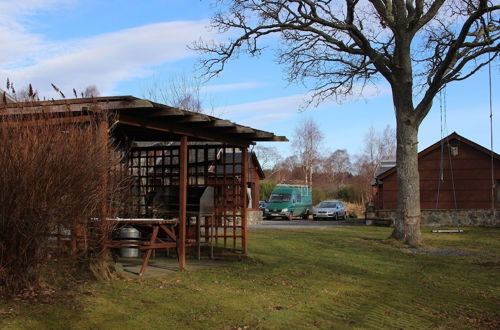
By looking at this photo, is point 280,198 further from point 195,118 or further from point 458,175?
point 195,118

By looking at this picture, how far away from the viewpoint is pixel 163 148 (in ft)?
Result: 44.1

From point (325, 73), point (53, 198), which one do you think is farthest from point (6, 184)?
point (325, 73)

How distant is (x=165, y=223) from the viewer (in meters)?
10.4

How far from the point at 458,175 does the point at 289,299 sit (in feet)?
86.4

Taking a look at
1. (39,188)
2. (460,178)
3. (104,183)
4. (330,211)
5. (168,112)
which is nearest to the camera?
(39,188)

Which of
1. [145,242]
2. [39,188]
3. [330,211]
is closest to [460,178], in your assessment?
[330,211]

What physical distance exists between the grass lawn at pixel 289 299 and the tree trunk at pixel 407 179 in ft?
17.1

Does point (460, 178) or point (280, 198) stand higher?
point (460, 178)

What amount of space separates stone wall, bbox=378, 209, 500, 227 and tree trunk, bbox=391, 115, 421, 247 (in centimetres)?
1294

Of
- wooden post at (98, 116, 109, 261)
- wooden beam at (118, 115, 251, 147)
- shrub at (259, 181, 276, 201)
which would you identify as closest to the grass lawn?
wooden post at (98, 116, 109, 261)

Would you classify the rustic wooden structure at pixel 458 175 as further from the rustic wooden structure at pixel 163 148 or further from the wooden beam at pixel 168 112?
the wooden beam at pixel 168 112

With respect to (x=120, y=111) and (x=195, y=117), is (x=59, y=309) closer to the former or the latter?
(x=120, y=111)

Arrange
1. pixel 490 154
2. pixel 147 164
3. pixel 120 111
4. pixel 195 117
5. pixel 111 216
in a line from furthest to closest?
pixel 490 154, pixel 147 164, pixel 195 117, pixel 120 111, pixel 111 216

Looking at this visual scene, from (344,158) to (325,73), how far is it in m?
68.3
